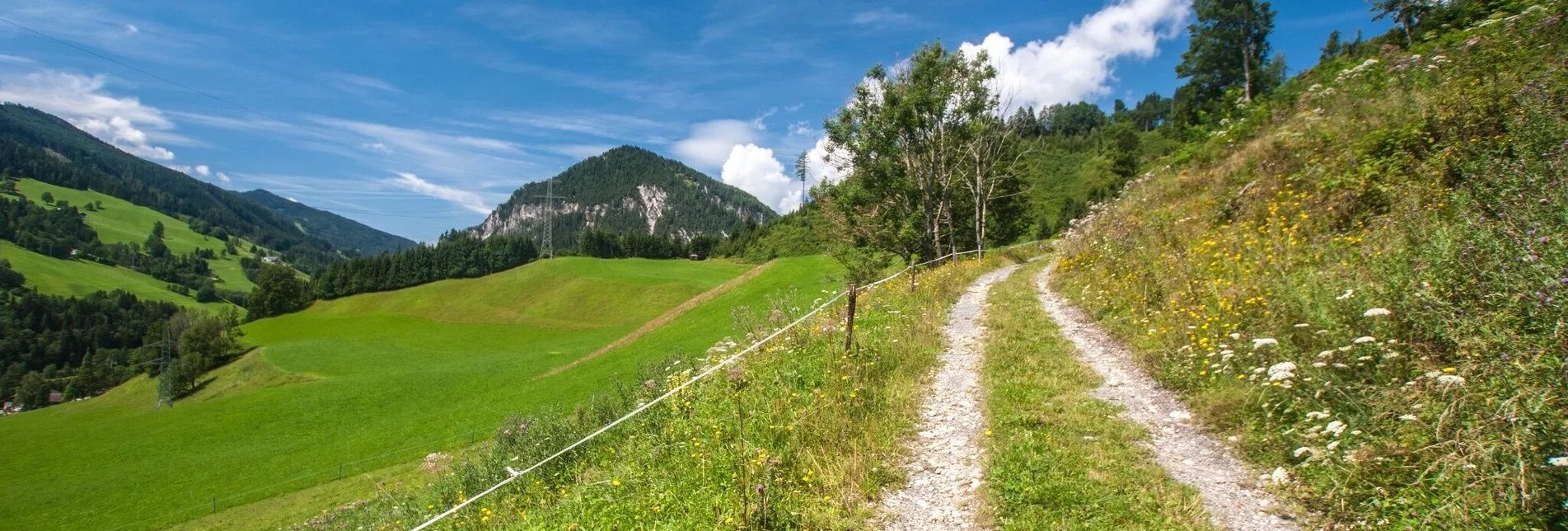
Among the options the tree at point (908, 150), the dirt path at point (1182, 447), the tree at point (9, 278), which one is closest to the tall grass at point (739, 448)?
the dirt path at point (1182, 447)

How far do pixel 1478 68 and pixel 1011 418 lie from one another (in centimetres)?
997

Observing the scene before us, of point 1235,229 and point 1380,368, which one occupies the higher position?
point 1235,229

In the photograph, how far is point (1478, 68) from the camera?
31.1 feet

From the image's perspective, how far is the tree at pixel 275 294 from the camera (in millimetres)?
104062

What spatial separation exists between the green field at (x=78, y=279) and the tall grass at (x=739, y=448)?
205921 millimetres

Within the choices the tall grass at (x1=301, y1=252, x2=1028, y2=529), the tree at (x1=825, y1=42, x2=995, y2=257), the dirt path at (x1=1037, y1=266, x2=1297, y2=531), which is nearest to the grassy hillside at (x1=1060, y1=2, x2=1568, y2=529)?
the dirt path at (x1=1037, y1=266, x2=1297, y2=531)

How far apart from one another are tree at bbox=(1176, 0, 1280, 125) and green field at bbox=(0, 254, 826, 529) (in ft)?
93.0

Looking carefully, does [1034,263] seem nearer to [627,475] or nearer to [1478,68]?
[1478,68]

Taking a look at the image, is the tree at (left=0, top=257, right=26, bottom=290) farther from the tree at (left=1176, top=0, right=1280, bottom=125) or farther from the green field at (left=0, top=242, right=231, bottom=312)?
the tree at (left=1176, top=0, right=1280, bottom=125)

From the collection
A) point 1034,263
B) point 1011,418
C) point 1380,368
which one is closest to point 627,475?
point 1011,418

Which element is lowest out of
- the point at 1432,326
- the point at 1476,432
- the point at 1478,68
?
the point at 1476,432

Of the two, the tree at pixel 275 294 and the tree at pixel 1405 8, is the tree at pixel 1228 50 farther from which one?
the tree at pixel 275 294

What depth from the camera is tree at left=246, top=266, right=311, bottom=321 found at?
10406cm

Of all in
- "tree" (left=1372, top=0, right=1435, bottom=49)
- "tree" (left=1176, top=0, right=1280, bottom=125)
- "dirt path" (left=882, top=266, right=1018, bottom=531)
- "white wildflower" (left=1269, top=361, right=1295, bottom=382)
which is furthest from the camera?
"tree" (left=1176, top=0, right=1280, bottom=125)
